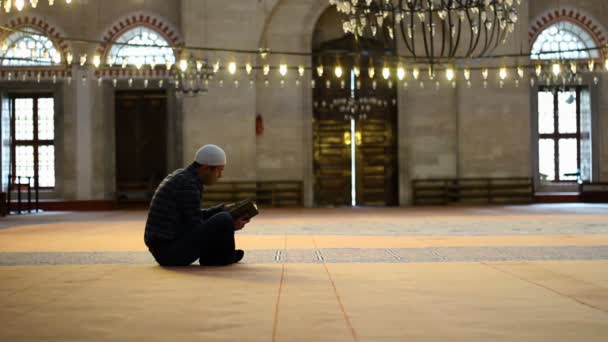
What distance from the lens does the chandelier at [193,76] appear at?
1664cm

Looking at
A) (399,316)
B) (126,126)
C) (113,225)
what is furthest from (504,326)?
(126,126)

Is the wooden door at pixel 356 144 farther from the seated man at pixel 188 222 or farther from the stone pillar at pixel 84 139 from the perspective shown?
the seated man at pixel 188 222

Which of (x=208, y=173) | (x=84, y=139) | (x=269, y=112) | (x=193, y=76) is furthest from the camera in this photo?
(x=84, y=139)

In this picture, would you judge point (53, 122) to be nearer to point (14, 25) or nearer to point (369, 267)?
point (14, 25)

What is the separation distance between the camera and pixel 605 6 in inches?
824

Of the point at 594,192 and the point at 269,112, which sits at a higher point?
the point at 269,112

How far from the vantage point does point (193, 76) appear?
59.1 feet

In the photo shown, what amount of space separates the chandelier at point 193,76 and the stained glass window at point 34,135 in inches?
147

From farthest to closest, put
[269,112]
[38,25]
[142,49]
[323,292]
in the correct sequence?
[142,49]
[38,25]
[269,112]
[323,292]

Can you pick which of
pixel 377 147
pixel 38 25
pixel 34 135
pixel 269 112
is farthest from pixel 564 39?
pixel 34 135

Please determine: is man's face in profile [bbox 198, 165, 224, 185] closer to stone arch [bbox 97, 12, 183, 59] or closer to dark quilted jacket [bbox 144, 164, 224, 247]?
dark quilted jacket [bbox 144, 164, 224, 247]

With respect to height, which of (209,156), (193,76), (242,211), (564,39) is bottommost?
(242,211)

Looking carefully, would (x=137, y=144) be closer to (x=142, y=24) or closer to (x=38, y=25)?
(x=142, y=24)

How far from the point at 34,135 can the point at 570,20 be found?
1450 cm
